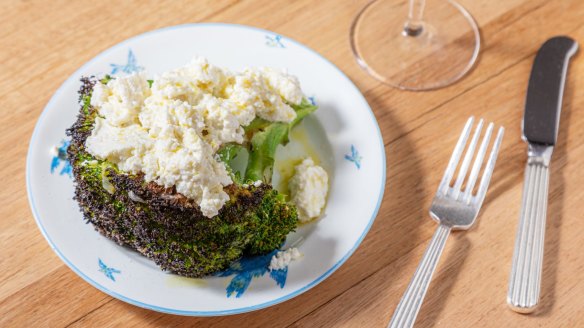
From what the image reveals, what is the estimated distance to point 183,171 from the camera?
1.20m

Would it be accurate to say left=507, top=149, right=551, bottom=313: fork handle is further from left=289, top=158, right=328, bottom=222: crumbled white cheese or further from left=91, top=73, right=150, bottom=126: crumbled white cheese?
left=91, top=73, right=150, bottom=126: crumbled white cheese

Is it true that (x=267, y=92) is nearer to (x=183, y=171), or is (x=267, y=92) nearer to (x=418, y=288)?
(x=183, y=171)

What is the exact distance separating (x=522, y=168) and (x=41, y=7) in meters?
1.35

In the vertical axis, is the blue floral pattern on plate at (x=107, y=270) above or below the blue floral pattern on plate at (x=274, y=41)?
below

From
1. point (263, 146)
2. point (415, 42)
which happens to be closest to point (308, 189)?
point (263, 146)

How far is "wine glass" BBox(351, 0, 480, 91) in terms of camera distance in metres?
1.74

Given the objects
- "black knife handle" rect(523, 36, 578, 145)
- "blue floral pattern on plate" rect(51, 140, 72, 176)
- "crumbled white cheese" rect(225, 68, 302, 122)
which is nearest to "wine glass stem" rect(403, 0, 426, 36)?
"black knife handle" rect(523, 36, 578, 145)

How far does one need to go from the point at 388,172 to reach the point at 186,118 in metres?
0.54

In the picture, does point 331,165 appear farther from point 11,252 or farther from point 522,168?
point 11,252

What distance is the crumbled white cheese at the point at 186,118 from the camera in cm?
121

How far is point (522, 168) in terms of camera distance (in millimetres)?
1572

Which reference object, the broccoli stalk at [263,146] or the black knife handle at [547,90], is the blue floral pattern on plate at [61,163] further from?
the black knife handle at [547,90]

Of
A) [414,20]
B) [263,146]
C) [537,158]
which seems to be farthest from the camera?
[414,20]

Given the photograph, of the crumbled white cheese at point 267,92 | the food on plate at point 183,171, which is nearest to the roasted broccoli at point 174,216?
the food on plate at point 183,171
